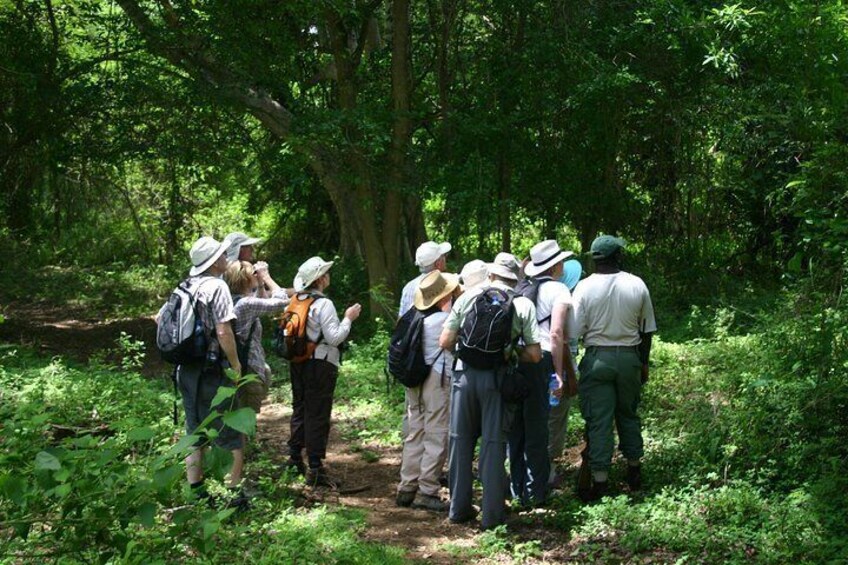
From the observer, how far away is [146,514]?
11.9 feet

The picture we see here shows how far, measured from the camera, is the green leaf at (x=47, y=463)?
11.8ft

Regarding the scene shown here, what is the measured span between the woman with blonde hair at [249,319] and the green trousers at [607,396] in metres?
2.43

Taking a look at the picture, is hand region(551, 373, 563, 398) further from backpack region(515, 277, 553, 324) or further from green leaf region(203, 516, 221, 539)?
green leaf region(203, 516, 221, 539)

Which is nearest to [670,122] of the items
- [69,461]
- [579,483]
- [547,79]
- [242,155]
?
[547,79]

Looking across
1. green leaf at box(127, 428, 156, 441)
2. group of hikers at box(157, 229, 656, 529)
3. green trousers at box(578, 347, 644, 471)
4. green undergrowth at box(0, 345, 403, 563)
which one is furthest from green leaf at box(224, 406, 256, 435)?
green trousers at box(578, 347, 644, 471)

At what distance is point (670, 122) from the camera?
14828 mm

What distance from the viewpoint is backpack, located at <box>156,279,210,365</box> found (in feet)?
20.6

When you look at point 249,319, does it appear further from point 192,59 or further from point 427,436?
point 192,59

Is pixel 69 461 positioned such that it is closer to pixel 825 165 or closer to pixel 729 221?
pixel 825 165

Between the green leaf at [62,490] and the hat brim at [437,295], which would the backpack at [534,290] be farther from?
the green leaf at [62,490]

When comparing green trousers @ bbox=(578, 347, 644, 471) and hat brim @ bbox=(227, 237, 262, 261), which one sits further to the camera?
hat brim @ bbox=(227, 237, 262, 261)

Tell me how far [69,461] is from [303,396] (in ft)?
12.9

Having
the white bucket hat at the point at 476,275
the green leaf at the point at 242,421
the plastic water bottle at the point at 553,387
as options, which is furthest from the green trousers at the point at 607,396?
the green leaf at the point at 242,421

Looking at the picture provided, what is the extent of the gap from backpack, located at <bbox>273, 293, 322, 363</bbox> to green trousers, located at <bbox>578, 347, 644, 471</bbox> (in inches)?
86.4
